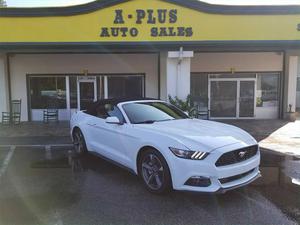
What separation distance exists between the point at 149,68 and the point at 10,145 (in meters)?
7.18

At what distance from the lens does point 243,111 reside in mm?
14242

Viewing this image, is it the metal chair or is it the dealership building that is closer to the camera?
the dealership building

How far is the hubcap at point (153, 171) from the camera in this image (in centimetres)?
460

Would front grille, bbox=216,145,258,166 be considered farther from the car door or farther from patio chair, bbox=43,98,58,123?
patio chair, bbox=43,98,58,123

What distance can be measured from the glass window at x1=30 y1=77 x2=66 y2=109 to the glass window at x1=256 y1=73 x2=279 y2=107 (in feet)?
30.5

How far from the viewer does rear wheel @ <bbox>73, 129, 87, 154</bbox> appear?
22.9 feet

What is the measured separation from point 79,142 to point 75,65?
732 centimetres

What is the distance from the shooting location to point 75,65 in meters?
13.7

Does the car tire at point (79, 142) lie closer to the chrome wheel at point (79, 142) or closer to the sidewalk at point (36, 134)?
the chrome wheel at point (79, 142)

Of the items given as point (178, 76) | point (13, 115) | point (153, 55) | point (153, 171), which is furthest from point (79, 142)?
point (153, 55)

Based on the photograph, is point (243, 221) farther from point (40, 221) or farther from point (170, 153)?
point (40, 221)

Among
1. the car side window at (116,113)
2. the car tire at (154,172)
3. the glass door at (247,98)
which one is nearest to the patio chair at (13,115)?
the car side window at (116,113)

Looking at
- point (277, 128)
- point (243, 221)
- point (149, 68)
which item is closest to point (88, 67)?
point (149, 68)

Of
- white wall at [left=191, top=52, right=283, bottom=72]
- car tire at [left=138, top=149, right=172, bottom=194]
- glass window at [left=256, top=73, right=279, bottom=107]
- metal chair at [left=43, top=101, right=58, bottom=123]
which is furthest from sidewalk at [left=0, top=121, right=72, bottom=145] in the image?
glass window at [left=256, top=73, right=279, bottom=107]
